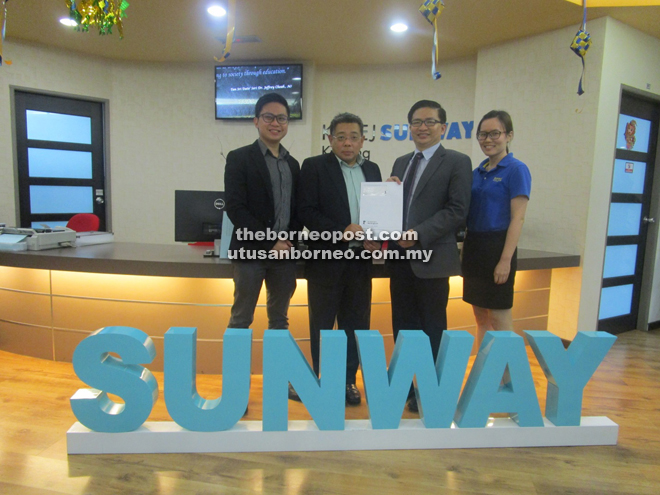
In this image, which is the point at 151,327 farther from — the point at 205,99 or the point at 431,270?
the point at 205,99

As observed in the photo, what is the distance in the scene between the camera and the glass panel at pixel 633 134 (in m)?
3.62

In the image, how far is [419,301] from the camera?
83.6 inches

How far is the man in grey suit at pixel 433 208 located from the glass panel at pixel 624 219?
2.41 meters

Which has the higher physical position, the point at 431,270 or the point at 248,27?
the point at 248,27

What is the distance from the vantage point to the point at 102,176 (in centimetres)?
530

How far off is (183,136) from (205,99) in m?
0.54

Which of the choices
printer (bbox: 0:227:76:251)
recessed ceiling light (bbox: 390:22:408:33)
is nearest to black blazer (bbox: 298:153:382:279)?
printer (bbox: 0:227:76:251)

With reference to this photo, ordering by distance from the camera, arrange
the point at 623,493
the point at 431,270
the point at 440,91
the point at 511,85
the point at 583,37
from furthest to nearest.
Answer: the point at 440,91 → the point at 511,85 → the point at 583,37 → the point at 431,270 → the point at 623,493

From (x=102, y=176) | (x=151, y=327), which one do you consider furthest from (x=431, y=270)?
(x=102, y=176)

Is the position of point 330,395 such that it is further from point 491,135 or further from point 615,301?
point 615,301

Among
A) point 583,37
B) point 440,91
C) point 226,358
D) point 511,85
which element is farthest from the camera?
point 440,91

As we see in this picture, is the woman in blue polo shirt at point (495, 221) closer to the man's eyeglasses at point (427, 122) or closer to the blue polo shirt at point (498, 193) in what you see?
the blue polo shirt at point (498, 193)

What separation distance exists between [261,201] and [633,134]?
357 cm

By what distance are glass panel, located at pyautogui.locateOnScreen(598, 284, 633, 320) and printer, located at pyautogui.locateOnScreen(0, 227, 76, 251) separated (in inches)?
172
